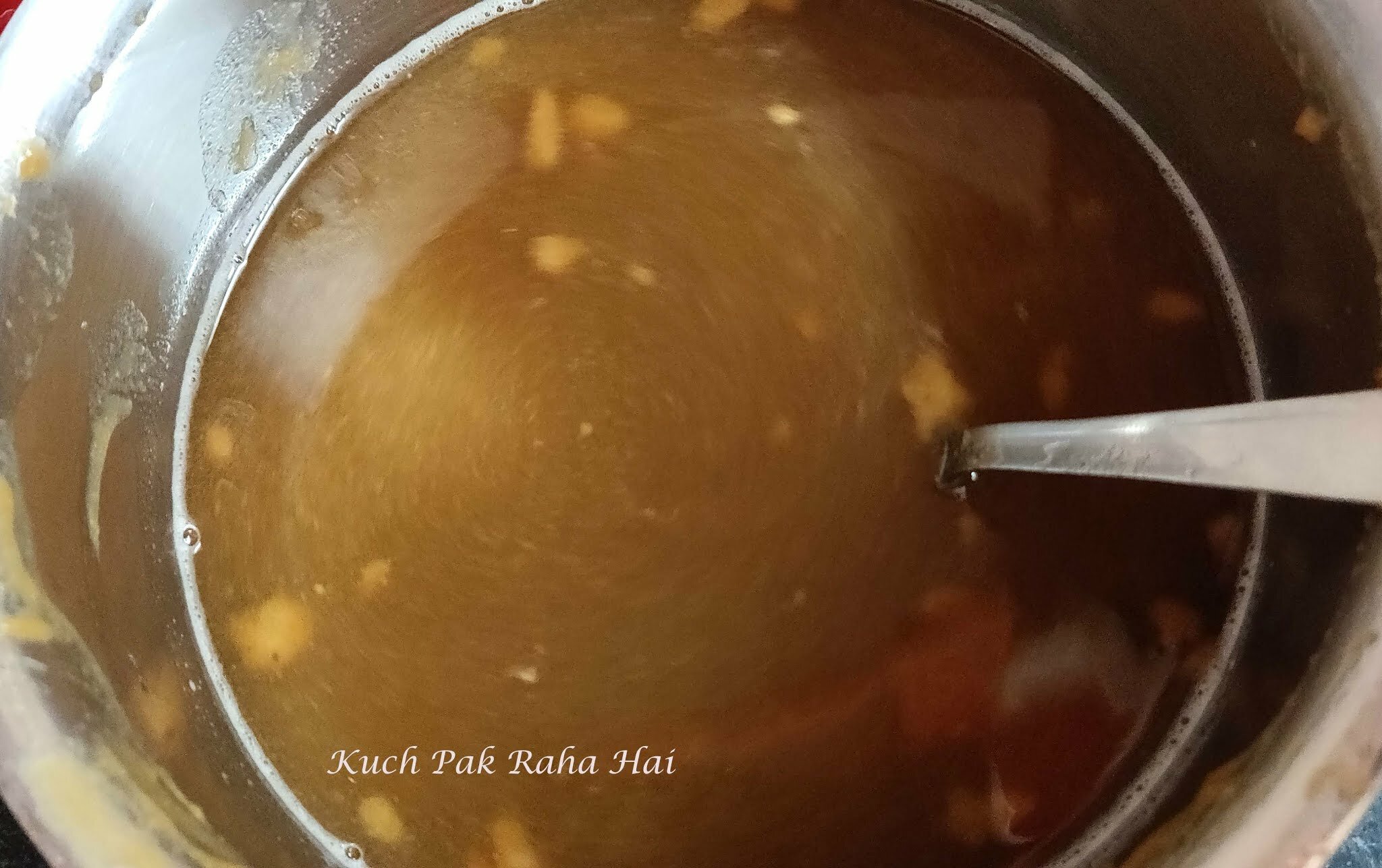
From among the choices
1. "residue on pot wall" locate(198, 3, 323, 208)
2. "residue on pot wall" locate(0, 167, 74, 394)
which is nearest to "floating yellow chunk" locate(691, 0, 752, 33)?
Result: "residue on pot wall" locate(198, 3, 323, 208)

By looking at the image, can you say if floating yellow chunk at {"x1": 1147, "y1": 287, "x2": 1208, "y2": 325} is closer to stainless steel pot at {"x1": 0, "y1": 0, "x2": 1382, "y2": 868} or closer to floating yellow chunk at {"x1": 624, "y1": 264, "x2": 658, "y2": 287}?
stainless steel pot at {"x1": 0, "y1": 0, "x2": 1382, "y2": 868}

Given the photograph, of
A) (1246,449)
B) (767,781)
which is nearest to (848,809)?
(767,781)

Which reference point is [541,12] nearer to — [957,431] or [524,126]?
[524,126]

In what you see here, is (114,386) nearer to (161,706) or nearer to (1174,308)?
(161,706)

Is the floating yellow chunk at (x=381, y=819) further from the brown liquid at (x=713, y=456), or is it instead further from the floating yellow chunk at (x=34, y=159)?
the floating yellow chunk at (x=34, y=159)

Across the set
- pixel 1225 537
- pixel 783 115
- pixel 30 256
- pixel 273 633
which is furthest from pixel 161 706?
pixel 1225 537

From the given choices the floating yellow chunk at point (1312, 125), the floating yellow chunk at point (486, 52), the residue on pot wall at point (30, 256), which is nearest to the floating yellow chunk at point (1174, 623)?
the floating yellow chunk at point (1312, 125)
